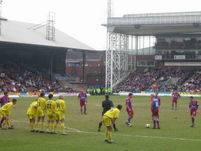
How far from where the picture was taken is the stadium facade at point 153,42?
69562 millimetres

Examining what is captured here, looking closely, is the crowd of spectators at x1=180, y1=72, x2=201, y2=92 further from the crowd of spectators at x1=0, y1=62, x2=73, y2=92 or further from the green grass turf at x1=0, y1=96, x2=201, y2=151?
the green grass turf at x1=0, y1=96, x2=201, y2=151

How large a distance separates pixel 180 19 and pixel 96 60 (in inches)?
1199

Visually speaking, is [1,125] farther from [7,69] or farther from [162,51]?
[162,51]

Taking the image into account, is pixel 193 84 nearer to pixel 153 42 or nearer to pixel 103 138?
pixel 153 42

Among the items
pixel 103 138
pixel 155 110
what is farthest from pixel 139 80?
pixel 103 138

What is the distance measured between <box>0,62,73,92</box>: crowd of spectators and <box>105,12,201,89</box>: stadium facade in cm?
1030

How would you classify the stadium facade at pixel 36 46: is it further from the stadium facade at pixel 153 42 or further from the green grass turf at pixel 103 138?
the green grass turf at pixel 103 138

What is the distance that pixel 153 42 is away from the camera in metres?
86.1

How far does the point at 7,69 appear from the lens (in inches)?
2751

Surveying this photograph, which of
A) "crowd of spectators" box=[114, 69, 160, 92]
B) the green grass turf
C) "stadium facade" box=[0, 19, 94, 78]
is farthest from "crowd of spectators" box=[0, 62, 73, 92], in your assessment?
the green grass turf

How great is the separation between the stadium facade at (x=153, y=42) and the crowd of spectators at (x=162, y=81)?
161cm

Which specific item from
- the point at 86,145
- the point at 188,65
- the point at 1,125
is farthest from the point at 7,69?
the point at 86,145

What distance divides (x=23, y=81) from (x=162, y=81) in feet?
87.4

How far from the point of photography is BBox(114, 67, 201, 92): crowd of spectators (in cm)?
7262
